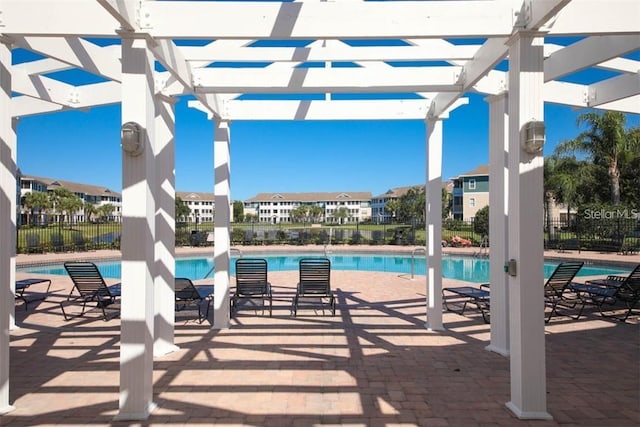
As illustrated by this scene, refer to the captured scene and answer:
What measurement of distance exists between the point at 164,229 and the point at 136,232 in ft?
5.58

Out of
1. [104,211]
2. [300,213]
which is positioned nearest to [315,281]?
[104,211]

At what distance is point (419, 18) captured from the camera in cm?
345

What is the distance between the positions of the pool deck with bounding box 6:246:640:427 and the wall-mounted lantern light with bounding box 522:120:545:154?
234cm

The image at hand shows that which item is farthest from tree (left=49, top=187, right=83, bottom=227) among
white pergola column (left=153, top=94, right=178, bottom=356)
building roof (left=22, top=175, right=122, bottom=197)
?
white pergola column (left=153, top=94, right=178, bottom=356)

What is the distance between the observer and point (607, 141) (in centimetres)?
2050

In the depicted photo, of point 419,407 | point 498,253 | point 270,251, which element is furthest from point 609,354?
point 270,251

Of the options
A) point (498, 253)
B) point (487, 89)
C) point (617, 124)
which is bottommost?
point (498, 253)

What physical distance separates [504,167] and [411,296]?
14.9 ft

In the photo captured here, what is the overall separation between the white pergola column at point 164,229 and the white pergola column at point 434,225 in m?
3.82

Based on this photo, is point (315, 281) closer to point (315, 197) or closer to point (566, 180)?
point (566, 180)

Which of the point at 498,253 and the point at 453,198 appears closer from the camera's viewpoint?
the point at 498,253

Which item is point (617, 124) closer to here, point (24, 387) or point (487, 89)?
point (487, 89)

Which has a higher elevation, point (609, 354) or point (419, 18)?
point (419, 18)

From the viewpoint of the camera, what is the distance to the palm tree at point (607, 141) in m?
20.0
